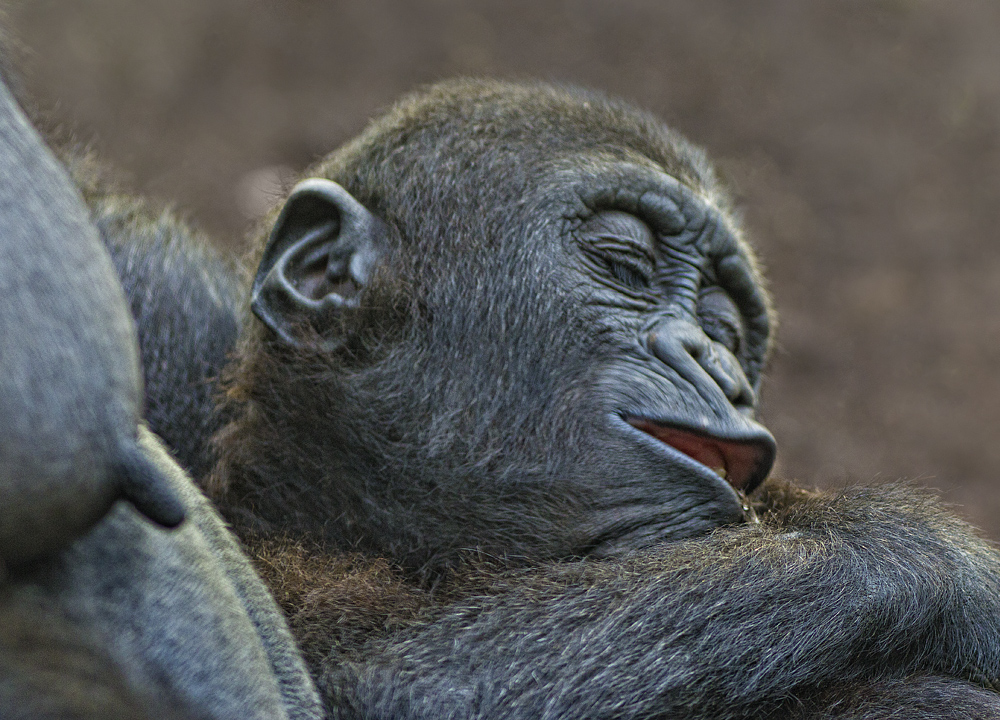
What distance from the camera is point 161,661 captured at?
1.30 meters

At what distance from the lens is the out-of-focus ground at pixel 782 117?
5953 mm

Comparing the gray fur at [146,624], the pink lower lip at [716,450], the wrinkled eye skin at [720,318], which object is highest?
the wrinkled eye skin at [720,318]

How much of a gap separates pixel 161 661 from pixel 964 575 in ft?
5.21

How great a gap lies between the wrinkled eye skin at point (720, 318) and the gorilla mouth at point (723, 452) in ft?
1.23

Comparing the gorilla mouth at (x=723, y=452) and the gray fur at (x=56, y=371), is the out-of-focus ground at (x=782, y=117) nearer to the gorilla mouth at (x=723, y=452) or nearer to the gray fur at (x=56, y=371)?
the gorilla mouth at (x=723, y=452)

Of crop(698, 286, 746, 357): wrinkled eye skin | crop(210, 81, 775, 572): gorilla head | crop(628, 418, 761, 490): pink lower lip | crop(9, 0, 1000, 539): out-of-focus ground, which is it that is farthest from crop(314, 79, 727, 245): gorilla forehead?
crop(9, 0, 1000, 539): out-of-focus ground

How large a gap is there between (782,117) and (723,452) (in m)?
4.82

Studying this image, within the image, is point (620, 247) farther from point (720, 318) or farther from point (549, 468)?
point (549, 468)

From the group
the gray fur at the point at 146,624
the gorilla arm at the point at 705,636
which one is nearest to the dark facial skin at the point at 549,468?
the gorilla arm at the point at 705,636

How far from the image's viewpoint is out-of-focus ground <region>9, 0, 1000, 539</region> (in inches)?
234

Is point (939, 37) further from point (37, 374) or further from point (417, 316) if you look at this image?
point (37, 374)

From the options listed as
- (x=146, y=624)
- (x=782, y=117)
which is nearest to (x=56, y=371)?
(x=146, y=624)

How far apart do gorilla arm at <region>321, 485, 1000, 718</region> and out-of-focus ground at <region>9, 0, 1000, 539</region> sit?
340 cm

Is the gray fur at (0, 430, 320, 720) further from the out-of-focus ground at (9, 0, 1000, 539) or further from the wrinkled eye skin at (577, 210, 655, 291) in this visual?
the out-of-focus ground at (9, 0, 1000, 539)
